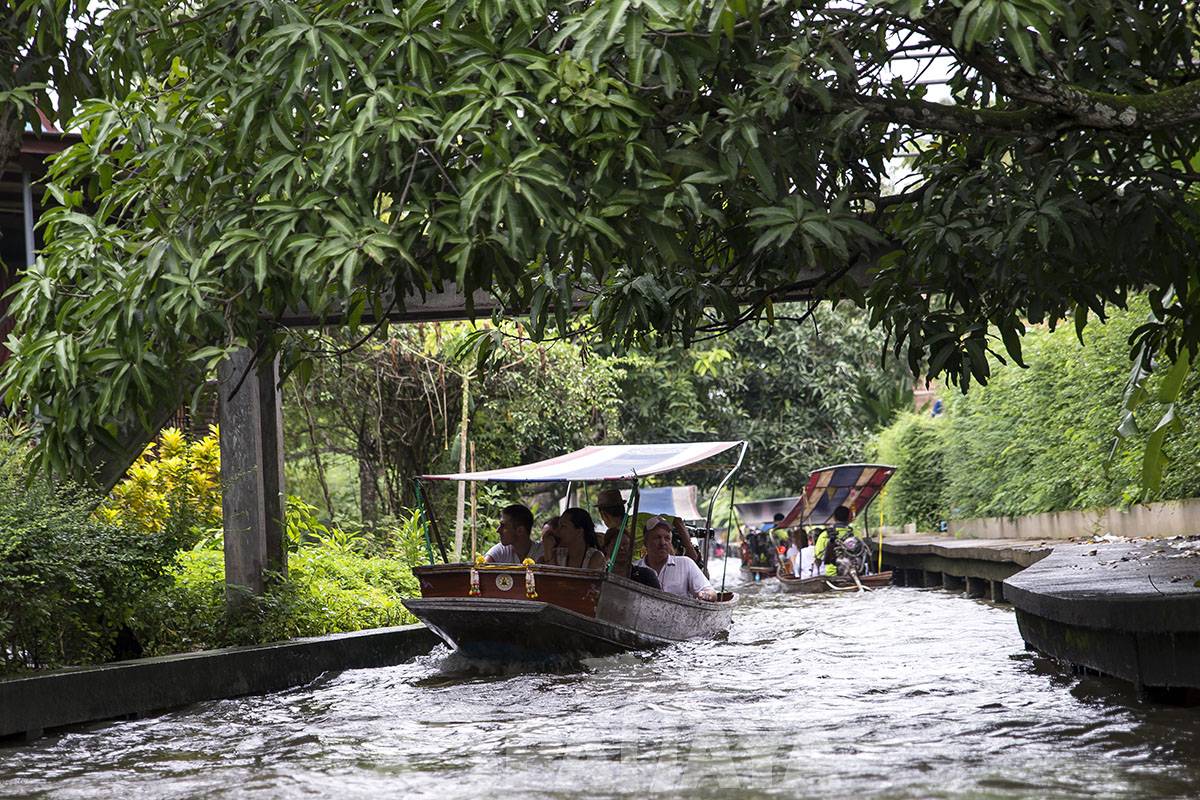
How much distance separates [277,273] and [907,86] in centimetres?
325

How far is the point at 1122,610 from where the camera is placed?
25.0 feet

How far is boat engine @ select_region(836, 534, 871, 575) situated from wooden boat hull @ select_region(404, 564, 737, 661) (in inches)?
500

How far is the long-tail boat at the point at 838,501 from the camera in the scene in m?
24.9

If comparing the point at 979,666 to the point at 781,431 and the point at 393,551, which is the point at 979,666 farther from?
the point at 781,431

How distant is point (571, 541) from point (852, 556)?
12279 mm

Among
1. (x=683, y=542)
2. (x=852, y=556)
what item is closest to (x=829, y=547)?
(x=852, y=556)

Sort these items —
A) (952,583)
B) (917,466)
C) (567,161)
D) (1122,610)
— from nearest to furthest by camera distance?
(567,161) < (1122,610) < (952,583) < (917,466)

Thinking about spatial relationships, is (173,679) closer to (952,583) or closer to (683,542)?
(683,542)

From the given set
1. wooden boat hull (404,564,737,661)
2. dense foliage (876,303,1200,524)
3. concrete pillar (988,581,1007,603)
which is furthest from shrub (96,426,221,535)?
concrete pillar (988,581,1007,603)

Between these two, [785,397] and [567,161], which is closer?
[567,161]

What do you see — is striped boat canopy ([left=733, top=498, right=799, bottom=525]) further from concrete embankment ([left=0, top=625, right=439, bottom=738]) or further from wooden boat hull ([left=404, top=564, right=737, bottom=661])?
concrete embankment ([left=0, top=625, right=439, bottom=738])

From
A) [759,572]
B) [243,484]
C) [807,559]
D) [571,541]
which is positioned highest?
[243,484]

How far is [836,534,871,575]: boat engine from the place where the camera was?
986 inches

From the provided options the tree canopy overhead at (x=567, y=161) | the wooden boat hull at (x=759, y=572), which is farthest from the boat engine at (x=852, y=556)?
the tree canopy overhead at (x=567, y=161)
